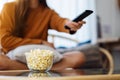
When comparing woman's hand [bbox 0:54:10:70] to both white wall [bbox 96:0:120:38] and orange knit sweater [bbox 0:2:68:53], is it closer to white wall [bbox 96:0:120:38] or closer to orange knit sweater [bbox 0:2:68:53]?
orange knit sweater [bbox 0:2:68:53]

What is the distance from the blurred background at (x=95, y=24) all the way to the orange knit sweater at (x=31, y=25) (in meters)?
0.76

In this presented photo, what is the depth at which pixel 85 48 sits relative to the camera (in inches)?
85.7

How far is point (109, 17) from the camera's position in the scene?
346cm

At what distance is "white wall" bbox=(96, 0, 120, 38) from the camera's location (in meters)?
3.44

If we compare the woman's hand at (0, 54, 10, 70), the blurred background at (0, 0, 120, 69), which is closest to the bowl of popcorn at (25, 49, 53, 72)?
the woman's hand at (0, 54, 10, 70)

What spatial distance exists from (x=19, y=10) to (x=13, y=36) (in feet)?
0.62

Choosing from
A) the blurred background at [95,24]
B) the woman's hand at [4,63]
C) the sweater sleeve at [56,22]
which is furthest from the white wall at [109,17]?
the woman's hand at [4,63]

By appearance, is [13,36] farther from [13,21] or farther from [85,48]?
[85,48]

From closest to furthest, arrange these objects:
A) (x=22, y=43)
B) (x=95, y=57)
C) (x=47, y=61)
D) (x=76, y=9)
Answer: (x=47, y=61) → (x=22, y=43) → (x=95, y=57) → (x=76, y=9)

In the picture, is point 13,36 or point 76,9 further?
point 76,9

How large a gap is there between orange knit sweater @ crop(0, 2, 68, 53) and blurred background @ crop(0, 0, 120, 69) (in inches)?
30.1

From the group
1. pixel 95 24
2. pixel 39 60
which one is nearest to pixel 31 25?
pixel 39 60

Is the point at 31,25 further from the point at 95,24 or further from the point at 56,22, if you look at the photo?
the point at 95,24

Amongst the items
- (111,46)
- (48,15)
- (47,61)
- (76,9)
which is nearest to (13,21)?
(48,15)
